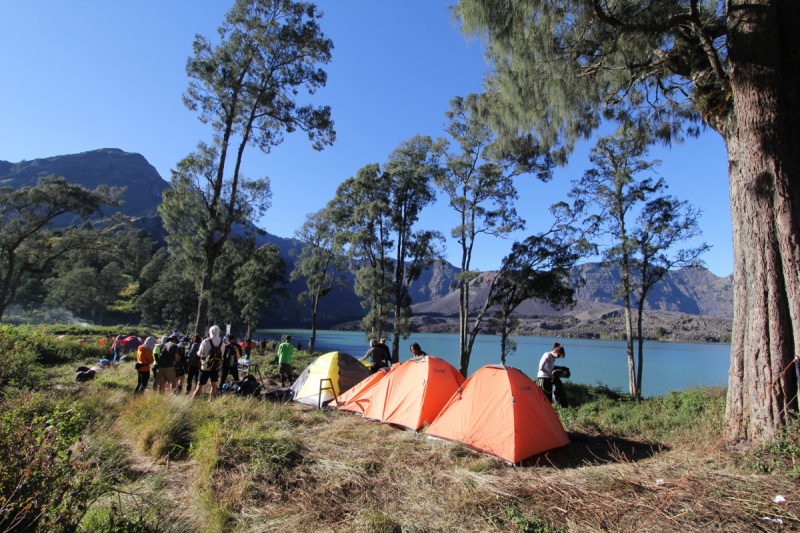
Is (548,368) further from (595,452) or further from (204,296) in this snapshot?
(204,296)

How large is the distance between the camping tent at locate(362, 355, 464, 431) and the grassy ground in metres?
0.57

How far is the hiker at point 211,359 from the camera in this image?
295 inches

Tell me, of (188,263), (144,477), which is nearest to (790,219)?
(144,477)

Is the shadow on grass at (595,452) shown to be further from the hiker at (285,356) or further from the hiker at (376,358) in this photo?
the hiker at (285,356)

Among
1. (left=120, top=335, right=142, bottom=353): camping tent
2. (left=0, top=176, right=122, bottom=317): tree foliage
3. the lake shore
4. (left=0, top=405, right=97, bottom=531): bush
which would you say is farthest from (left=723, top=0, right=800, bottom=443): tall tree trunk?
the lake shore

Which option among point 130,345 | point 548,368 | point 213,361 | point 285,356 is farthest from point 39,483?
point 130,345

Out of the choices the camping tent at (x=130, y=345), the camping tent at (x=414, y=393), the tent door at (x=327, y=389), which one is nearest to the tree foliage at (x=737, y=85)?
the camping tent at (x=414, y=393)

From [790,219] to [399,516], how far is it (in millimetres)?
5183

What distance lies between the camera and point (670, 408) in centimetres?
774

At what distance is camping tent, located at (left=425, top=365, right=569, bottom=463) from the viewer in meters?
5.30

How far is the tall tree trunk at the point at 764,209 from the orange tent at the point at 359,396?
18.6ft

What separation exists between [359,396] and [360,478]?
3.81m

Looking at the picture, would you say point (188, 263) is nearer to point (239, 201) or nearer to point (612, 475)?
point (239, 201)

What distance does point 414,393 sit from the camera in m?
6.96
